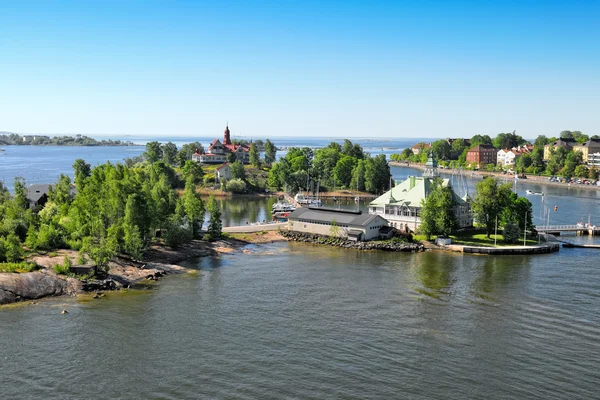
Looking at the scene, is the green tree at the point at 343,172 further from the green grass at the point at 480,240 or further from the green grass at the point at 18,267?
the green grass at the point at 18,267

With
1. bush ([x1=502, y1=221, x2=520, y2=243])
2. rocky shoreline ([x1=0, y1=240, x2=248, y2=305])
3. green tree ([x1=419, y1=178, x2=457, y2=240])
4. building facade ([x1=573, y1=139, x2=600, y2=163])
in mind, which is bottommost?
rocky shoreline ([x1=0, y1=240, x2=248, y2=305])

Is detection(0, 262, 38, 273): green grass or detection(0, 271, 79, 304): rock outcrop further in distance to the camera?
detection(0, 262, 38, 273): green grass

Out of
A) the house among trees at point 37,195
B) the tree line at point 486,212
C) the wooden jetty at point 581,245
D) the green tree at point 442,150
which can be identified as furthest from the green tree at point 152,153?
the green tree at point 442,150

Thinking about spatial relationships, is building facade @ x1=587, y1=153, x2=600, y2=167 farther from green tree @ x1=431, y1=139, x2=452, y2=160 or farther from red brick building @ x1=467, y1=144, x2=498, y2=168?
green tree @ x1=431, y1=139, x2=452, y2=160

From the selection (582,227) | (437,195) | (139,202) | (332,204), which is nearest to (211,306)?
(139,202)

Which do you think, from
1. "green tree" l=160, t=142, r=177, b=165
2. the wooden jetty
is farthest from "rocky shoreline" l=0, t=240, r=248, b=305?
"green tree" l=160, t=142, r=177, b=165

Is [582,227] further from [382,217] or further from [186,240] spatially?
[186,240]

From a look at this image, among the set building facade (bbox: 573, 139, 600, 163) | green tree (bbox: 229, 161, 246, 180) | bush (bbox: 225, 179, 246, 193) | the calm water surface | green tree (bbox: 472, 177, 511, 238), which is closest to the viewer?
the calm water surface
